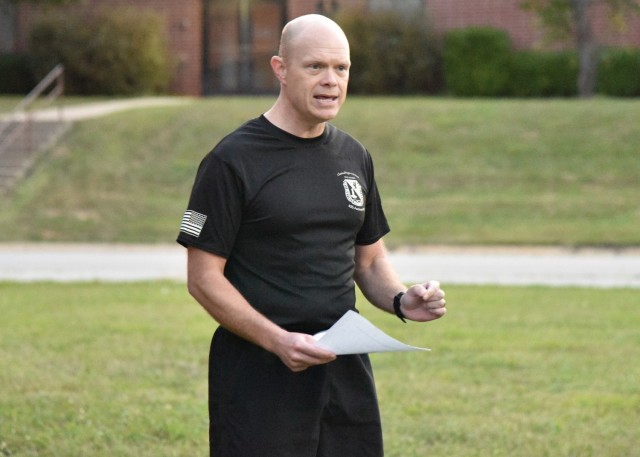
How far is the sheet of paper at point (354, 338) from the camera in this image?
340cm

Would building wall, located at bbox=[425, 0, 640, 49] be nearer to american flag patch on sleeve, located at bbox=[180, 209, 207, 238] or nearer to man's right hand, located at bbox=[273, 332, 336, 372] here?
american flag patch on sleeve, located at bbox=[180, 209, 207, 238]

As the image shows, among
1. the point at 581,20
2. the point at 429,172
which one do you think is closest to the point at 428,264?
the point at 429,172

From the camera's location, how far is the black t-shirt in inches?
140

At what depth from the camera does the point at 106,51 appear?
2734 cm

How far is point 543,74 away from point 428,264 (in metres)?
14.8

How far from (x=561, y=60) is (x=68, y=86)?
10854mm

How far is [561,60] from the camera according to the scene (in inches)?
1067

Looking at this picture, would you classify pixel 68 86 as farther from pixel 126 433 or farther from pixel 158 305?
pixel 126 433

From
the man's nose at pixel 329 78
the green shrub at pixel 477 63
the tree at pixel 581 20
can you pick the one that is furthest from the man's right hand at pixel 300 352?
→ the green shrub at pixel 477 63

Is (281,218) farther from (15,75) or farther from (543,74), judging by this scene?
(15,75)

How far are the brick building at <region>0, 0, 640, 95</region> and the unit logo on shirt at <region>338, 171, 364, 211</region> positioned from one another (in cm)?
2493

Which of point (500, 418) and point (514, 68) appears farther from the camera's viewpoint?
point (514, 68)

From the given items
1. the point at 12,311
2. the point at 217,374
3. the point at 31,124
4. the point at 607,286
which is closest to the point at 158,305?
the point at 12,311

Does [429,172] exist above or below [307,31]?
below
